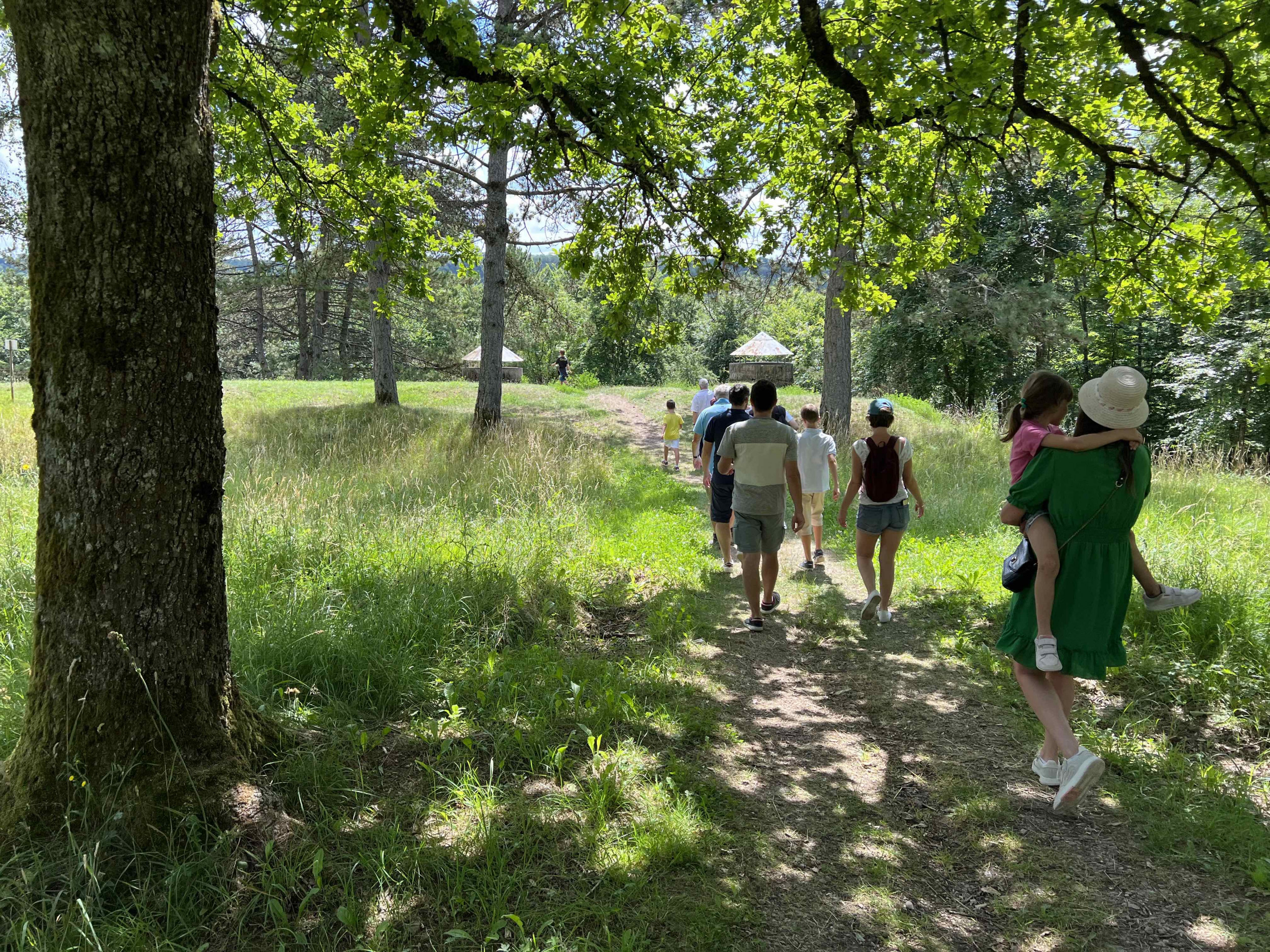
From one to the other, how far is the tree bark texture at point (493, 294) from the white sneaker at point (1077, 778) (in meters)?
11.7

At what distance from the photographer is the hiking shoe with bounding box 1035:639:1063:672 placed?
3.53 meters

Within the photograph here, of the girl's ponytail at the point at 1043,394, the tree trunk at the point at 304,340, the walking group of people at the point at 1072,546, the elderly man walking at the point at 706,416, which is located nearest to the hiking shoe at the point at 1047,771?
the walking group of people at the point at 1072,546

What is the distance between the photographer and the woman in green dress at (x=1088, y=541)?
342 cm

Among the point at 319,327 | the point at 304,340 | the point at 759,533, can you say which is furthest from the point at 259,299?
the point at 759,533

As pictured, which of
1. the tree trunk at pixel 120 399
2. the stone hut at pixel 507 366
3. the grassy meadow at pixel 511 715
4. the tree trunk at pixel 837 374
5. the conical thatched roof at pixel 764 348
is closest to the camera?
the tree trunk at pixel 120 399

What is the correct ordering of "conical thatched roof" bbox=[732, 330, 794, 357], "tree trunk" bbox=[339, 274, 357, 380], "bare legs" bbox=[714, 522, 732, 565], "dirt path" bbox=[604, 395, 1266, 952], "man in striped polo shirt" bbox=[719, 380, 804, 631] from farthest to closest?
"tree trunk" bbox=[339, 274, 357, 380], "conical thatched roof" bbox=[732, 330, 794, 357], "bare legs" bbox=[714, 522, 732, 565], "man in striped polo shirt" bbox=[719, 380, 804, 631], "dirt path" bbox=[604, 395, 1266, 952]

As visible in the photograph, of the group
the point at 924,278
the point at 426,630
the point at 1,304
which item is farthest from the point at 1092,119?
the point at 1,304

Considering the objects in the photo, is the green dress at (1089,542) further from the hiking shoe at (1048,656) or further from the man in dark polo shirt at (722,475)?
the man in dark polo shirt at (722,475)

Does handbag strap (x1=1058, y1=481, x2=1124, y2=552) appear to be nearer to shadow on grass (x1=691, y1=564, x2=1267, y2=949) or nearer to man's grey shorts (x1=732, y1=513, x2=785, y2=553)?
shadow on grass (x1=691, y1=564, x2=1267, y2=949)

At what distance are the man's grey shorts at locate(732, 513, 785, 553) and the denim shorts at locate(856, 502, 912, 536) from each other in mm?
676

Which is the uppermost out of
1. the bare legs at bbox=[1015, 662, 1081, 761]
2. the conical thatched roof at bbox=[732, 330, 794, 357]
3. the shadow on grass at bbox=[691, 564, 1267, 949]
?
the conical thatched roof at bbox=[732, 330, 794, 357]

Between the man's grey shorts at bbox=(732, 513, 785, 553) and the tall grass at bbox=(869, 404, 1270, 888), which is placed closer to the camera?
the tall grass at bbox=(869, 404, 1270, 888)

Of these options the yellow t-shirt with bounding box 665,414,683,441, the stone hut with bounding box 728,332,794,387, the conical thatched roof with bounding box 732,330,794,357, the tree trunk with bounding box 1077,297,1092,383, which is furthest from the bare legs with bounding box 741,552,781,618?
the tree trunk with bounding box 1077,297,1092,383

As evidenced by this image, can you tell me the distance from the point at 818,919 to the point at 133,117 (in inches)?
152
